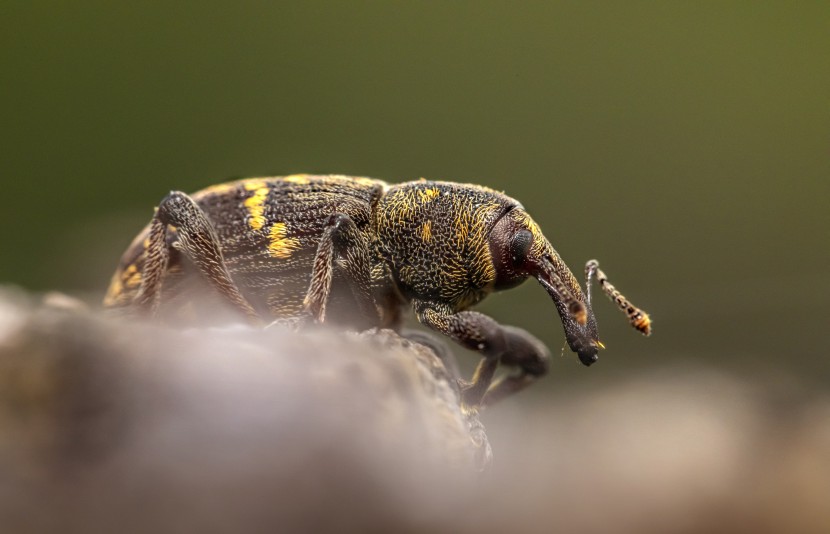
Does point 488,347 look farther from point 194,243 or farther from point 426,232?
point 194,243

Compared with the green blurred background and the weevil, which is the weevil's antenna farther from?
the green blurred background

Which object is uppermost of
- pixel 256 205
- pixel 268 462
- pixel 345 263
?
pixel 268 462

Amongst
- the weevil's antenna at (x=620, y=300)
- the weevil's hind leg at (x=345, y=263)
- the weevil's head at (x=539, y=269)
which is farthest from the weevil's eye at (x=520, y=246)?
the weevil's hind leg at (x=345, y=263)

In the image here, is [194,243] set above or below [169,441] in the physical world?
below

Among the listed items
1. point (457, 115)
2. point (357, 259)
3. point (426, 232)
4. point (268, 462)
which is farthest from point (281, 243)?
point (457, 115)

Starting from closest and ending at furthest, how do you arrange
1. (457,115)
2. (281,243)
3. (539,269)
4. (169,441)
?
(169,441) < (539,269) < (281,243) < (457,115)

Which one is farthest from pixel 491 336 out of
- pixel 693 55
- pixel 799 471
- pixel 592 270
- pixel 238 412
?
pixel 693 55

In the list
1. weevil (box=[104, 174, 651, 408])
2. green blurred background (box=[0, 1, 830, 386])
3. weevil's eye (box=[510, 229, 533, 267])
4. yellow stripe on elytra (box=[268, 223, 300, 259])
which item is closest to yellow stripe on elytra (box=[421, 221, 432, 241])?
weevil (box=[104, 174, 651, 408])

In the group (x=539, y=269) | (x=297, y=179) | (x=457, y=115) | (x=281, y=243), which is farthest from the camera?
(x=457, y=115)
